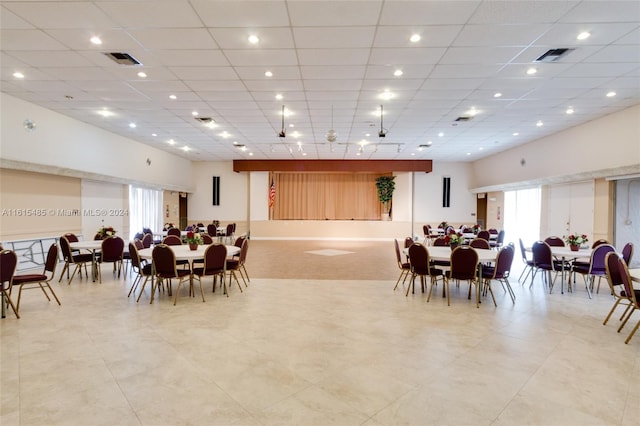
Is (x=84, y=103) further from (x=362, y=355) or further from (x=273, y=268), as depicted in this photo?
(x=362, y=355)

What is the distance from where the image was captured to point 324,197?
65.3ft

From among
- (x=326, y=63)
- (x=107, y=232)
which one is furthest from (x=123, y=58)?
(x=107, y=232)

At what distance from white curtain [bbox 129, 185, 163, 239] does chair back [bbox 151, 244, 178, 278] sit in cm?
876

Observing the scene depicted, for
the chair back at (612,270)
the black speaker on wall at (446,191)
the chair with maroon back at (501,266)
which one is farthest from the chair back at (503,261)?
the black speaker on wall at (446,191)

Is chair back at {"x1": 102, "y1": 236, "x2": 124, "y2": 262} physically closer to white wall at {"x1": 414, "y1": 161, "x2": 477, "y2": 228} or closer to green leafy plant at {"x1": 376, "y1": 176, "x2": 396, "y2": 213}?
green leafy plant at {"x1": 376, "y1": 176, "x2": 396, "y2": 213}

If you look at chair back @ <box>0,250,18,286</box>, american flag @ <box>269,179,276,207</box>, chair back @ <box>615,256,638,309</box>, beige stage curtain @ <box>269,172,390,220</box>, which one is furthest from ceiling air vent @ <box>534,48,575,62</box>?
american flag @ <box>269,179,276,207</box>

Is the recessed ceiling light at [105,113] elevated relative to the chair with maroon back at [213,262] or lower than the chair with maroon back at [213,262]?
elevated

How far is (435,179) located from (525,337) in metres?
14.5

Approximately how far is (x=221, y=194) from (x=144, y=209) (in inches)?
171

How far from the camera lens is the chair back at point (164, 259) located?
18.0ft

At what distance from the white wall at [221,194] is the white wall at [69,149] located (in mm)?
3201

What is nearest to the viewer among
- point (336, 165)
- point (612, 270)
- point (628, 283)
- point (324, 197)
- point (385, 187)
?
point (628, 283)

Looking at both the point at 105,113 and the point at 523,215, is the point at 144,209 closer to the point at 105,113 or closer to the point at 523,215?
the point at 105,113

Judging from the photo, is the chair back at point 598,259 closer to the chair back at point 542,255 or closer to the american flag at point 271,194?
the chair back at point 542,255
